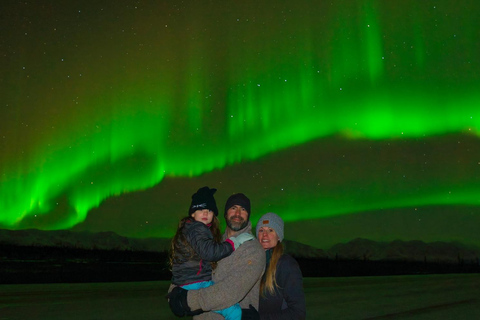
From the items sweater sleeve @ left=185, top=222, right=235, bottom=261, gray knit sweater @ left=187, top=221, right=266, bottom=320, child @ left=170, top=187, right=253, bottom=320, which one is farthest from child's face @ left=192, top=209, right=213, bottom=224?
gray knit sweater @ left=187, top=221, right=266, bottom=320

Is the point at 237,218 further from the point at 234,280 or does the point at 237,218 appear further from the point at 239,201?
the point at 234,280

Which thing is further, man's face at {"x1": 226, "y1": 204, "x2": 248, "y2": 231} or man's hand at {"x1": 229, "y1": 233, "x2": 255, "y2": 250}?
man's face at {"x1": 226, "y1": 204, "x2": 248, "y2": 231}

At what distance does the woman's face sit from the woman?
0.02 metres

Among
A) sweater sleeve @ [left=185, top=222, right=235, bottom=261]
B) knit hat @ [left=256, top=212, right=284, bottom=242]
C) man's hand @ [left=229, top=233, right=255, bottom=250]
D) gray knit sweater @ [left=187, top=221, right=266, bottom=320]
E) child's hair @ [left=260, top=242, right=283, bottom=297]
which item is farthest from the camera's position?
knit hat @ [left=256, top=212, right=284, bottom=242]

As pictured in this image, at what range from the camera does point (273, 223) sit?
4.15 metres

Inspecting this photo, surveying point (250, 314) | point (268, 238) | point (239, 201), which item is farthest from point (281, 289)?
point (239, 201)

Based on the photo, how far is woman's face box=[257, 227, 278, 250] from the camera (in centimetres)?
411

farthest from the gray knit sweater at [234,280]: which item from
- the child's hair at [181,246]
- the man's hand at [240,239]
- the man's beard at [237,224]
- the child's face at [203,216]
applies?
the man's beard at [237,224]

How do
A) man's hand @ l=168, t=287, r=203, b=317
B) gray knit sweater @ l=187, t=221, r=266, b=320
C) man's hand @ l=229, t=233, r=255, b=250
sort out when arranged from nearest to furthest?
gray knit sweater @ l=187, t=221, r=266, b=320 < man's hand @ l=168, t=287, r=203, b=317 < man's hand @ l=229, t=233, r=255, b=250

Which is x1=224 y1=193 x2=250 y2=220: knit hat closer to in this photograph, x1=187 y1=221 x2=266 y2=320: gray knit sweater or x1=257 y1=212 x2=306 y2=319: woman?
x1=257 y1=212 x2=306 y2=319: woman

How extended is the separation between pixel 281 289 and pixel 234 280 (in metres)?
0.86

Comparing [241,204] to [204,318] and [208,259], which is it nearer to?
[208,259]

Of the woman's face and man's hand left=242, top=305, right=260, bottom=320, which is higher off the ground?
the woman's face

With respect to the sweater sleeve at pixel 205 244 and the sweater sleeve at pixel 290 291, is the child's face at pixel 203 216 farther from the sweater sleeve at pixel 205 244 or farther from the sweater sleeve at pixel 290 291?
the sweater sleeve at pixel 290 291
